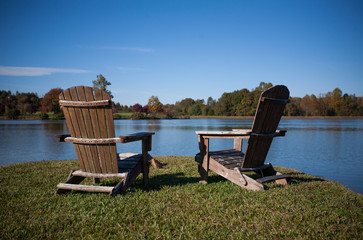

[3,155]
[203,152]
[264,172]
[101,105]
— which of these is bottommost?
[3,155]

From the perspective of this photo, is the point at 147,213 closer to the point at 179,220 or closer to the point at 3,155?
the point at 179,220

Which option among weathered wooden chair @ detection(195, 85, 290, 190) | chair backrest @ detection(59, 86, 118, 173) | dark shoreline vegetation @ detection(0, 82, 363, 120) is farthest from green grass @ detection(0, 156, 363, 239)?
dark shoreline vegetation @ detection(0, 82, 363, 120)

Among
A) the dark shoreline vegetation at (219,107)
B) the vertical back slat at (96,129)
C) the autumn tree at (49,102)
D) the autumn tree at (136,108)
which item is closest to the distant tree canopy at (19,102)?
the dark shoreline vegetation at (219,107)

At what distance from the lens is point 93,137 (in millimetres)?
3664

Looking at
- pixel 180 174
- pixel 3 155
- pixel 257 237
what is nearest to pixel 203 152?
pixel 180 174

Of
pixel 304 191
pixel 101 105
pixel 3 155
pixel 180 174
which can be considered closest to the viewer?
pixel 101 105

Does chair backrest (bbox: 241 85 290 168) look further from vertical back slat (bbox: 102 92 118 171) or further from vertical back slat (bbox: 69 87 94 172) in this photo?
vertical back slat (bbox: 69 87 94 172)

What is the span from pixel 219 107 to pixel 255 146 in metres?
73.7

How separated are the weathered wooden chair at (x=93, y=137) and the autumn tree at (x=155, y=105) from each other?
71582mm

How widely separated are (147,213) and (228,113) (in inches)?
2918

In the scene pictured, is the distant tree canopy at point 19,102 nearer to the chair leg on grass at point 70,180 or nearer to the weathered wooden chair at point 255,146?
the chair leg on grass at point 70,180

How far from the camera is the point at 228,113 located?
75188mm

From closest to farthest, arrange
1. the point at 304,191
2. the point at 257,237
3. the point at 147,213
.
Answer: the point at 257,237 → the point at 147,213 → the point at 304,191

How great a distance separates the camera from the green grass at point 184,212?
8.39ft
